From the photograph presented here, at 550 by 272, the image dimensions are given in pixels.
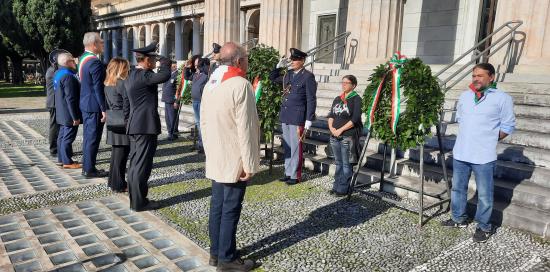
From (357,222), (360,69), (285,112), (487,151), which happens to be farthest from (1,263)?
(360,69)

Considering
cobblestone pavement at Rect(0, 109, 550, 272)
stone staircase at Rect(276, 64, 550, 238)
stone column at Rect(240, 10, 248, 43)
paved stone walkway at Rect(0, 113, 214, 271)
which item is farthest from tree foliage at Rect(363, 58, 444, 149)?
stone column at Rect(240, 10, 248, 43)

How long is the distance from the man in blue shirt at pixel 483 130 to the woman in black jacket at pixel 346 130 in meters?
1.46

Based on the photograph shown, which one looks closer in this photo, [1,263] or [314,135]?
[1,263]

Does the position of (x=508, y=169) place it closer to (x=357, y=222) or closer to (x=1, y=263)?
(x=357, y=222)

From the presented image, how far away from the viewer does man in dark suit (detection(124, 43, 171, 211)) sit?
4777mm

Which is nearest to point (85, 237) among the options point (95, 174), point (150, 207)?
point (150, 207)

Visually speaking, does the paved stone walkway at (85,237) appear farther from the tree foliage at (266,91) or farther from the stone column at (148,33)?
the stone column at (148,33)

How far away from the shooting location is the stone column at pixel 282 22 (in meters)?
11.4

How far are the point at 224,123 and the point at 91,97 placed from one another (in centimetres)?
400

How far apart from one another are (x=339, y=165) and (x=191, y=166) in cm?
290

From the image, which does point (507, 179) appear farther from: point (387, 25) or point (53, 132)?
point (53, 132)

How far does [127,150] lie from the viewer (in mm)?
5699

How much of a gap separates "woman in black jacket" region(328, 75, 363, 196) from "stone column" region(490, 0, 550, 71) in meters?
4.27

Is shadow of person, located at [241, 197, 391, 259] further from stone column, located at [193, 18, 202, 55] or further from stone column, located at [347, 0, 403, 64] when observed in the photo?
stone column, located at [193, 18, 202, 55]
